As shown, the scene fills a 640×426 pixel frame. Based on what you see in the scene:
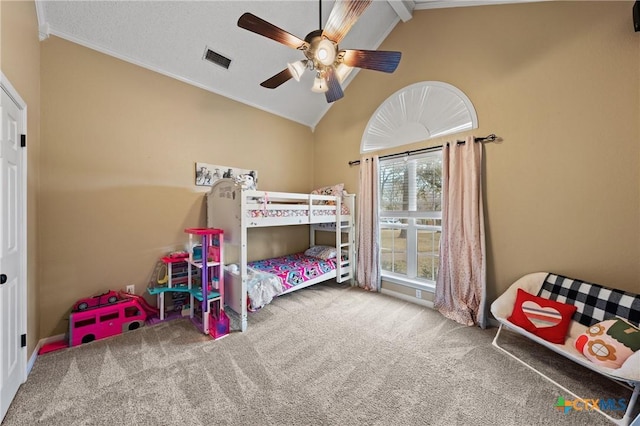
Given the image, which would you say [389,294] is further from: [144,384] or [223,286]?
[144,384]

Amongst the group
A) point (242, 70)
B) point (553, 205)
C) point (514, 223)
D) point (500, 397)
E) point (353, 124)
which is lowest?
point (500, 397)

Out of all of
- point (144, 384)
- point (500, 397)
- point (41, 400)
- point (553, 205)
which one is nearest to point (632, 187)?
point (553, 205)

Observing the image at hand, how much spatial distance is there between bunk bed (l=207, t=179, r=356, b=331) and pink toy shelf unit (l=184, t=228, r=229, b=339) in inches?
5.4

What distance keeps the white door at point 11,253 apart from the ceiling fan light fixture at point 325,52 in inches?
79.4

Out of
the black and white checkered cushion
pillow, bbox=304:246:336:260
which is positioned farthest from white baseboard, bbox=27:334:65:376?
the black and white checkered cushion

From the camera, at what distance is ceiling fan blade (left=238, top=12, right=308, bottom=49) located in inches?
62.8

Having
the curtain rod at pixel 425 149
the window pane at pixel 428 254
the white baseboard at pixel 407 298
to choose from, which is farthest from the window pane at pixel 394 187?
the white baseboard at pixel 407 298

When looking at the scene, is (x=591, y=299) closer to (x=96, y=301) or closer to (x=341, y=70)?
(x=341, y=70)

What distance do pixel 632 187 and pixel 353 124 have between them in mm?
3048

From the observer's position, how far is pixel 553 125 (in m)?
2.16

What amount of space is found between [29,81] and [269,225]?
232cm

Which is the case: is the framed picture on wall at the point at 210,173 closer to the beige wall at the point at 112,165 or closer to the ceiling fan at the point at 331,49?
the beige wall at the point at 112,165

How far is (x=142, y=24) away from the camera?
2.39 metres

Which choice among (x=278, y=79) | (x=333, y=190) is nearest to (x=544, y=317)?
(x=333, y=190)
